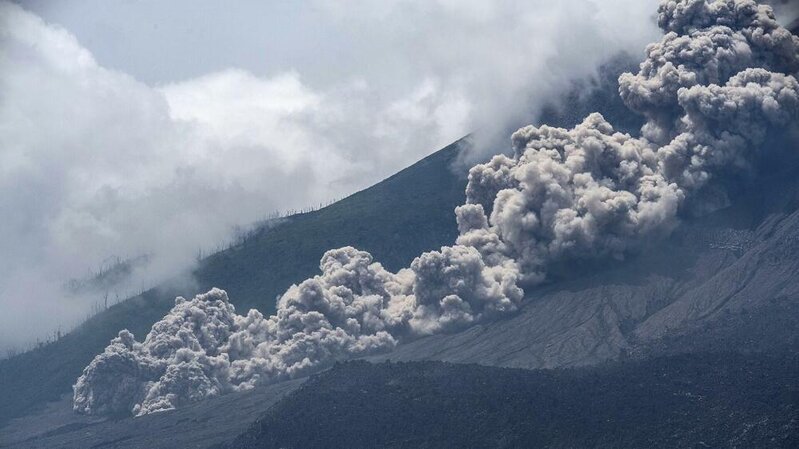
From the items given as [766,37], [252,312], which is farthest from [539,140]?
[252,312]

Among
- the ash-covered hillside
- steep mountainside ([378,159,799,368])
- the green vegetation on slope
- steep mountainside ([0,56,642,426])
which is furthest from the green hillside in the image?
the green vegetation on slope

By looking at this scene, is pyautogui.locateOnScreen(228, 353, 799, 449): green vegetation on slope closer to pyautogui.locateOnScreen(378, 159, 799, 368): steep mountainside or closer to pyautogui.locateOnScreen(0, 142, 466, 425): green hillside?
pyautogui.locateOnScreen(378, 159, 799, 368): steep mountainside

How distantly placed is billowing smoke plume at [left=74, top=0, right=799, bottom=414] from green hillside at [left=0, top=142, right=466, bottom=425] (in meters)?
16.1

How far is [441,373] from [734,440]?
830 inches

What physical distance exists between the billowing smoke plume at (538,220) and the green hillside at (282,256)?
636 inches

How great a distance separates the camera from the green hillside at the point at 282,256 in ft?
372

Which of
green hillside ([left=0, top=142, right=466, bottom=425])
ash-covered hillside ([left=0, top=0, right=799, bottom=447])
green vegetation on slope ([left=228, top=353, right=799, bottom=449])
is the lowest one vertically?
green vegetation on slope ([left=228, top=353, right=799, bottom=449])

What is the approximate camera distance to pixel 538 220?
9106 centimetres

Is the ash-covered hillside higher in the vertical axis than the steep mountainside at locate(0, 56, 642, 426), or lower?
lower

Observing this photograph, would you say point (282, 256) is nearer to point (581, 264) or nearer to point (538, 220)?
point (581, 264)

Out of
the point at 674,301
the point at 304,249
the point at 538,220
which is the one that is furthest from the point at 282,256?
the point at 674,301

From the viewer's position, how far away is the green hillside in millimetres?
113375

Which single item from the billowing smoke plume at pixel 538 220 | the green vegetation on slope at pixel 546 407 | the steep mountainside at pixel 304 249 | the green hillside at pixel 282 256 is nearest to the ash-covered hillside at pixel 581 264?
the billowing smoke plume at pixel 538 220

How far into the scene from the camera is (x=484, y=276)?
91.6 metres
